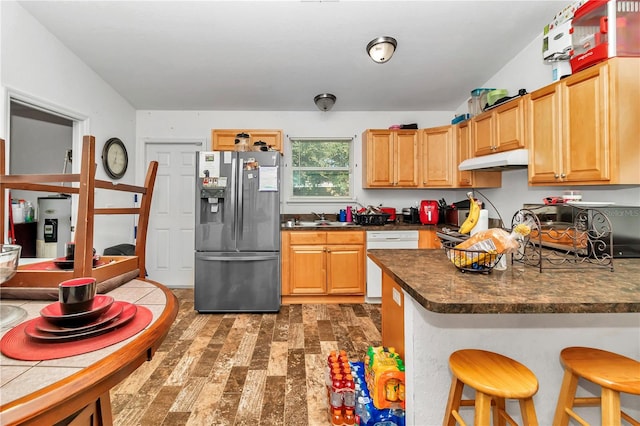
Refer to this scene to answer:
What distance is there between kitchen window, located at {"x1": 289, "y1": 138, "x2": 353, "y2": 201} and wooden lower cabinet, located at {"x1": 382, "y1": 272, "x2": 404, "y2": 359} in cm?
246

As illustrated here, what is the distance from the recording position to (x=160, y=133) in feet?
12.9

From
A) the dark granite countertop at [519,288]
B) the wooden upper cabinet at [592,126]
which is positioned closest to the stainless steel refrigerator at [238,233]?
the dark granite countertop at [519,288]

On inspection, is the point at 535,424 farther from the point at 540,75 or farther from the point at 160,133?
the point at 160,133

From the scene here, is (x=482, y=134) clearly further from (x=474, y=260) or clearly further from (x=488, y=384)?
(x=488, y=384)

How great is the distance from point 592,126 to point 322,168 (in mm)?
2855

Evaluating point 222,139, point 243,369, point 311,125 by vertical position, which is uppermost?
point 311,125

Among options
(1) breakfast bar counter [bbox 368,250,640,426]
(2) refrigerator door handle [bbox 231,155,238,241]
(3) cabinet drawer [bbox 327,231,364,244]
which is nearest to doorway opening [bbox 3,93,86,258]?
(2) refrigerator door handle [bbox 231,155,238,241]

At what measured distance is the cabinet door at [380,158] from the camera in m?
3.68

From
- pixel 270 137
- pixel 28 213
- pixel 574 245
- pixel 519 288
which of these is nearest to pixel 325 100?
pixel 270 137

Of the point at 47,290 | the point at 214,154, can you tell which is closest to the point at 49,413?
the point at 47,290

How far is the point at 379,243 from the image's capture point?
3.43m

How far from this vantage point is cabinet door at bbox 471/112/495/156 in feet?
8.97

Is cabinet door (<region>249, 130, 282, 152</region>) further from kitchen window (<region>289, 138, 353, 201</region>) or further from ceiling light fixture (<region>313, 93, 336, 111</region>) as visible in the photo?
ceiling light fixture (<region>313, 93, 336, 111</region>)

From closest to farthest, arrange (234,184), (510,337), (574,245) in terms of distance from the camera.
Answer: (510,337) < (574,245) < (234,184)
